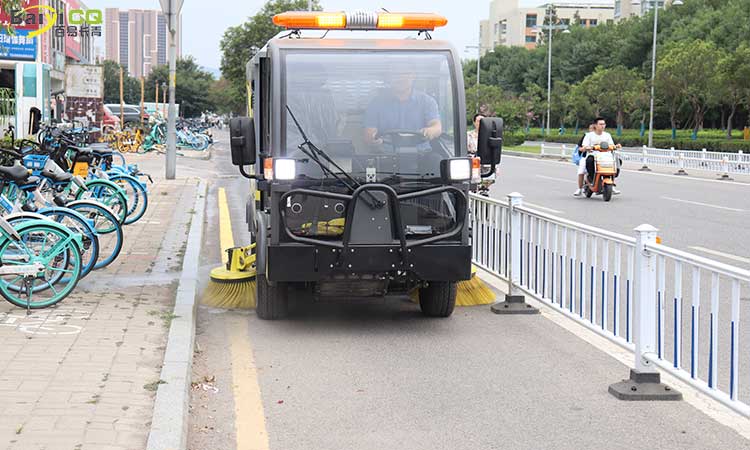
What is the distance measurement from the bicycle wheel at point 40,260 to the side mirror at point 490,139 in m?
3.50

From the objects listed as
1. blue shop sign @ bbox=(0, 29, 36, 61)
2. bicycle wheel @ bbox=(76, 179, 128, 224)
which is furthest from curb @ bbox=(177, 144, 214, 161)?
bicycle wheel @ bbox=(76, 179, 128, 224)

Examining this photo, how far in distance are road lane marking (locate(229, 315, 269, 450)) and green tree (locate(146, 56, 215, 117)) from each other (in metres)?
107

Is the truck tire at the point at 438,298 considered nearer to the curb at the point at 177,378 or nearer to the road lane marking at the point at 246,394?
the road lane marking at the point at 246,394

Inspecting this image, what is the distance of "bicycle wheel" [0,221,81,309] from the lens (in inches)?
336

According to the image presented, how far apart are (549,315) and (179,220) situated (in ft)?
28.1

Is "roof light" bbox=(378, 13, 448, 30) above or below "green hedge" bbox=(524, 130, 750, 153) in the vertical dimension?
above

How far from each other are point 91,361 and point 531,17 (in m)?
164

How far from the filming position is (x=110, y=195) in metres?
14.3

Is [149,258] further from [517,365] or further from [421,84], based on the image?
[517,365]

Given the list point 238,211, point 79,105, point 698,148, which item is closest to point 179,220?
point 238,211

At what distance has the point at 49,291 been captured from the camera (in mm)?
9055

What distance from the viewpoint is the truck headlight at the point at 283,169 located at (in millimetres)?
8211

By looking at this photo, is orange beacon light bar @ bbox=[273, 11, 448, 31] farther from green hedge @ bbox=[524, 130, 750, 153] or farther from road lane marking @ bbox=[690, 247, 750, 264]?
green hedge @ bbox=[524, 130, 750, 153]

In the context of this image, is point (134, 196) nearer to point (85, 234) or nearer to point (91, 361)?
point (85, 234)
